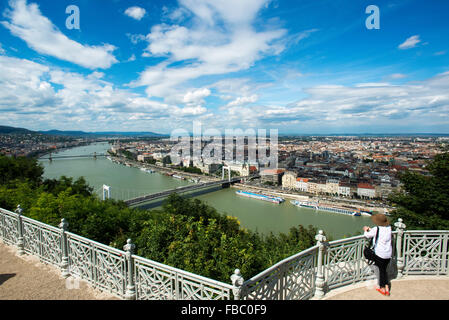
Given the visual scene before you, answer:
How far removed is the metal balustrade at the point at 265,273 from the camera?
1496 millimetres

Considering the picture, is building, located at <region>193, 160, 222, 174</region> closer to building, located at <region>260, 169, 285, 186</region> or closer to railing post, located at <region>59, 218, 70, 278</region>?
building, located at <region>260, 169, 285, 186</region>

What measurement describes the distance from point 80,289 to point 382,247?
2238 millimetres

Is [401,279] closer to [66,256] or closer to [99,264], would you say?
[99,264]

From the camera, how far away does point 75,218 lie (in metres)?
4.05

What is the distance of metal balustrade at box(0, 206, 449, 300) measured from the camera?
150 centimetres

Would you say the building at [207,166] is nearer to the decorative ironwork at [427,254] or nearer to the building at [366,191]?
the building at [366,191]

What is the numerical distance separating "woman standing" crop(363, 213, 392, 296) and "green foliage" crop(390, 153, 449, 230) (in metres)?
4.47

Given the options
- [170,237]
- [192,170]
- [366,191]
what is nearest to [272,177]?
[366,191]

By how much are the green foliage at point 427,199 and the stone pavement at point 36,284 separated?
599cm

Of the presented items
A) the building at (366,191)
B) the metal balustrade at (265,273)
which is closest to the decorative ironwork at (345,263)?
the metal balustrade at (265,273)

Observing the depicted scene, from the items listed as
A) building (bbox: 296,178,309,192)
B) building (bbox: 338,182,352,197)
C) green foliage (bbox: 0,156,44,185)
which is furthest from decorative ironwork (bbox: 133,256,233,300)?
building (bbox: 296,178,309,192)
